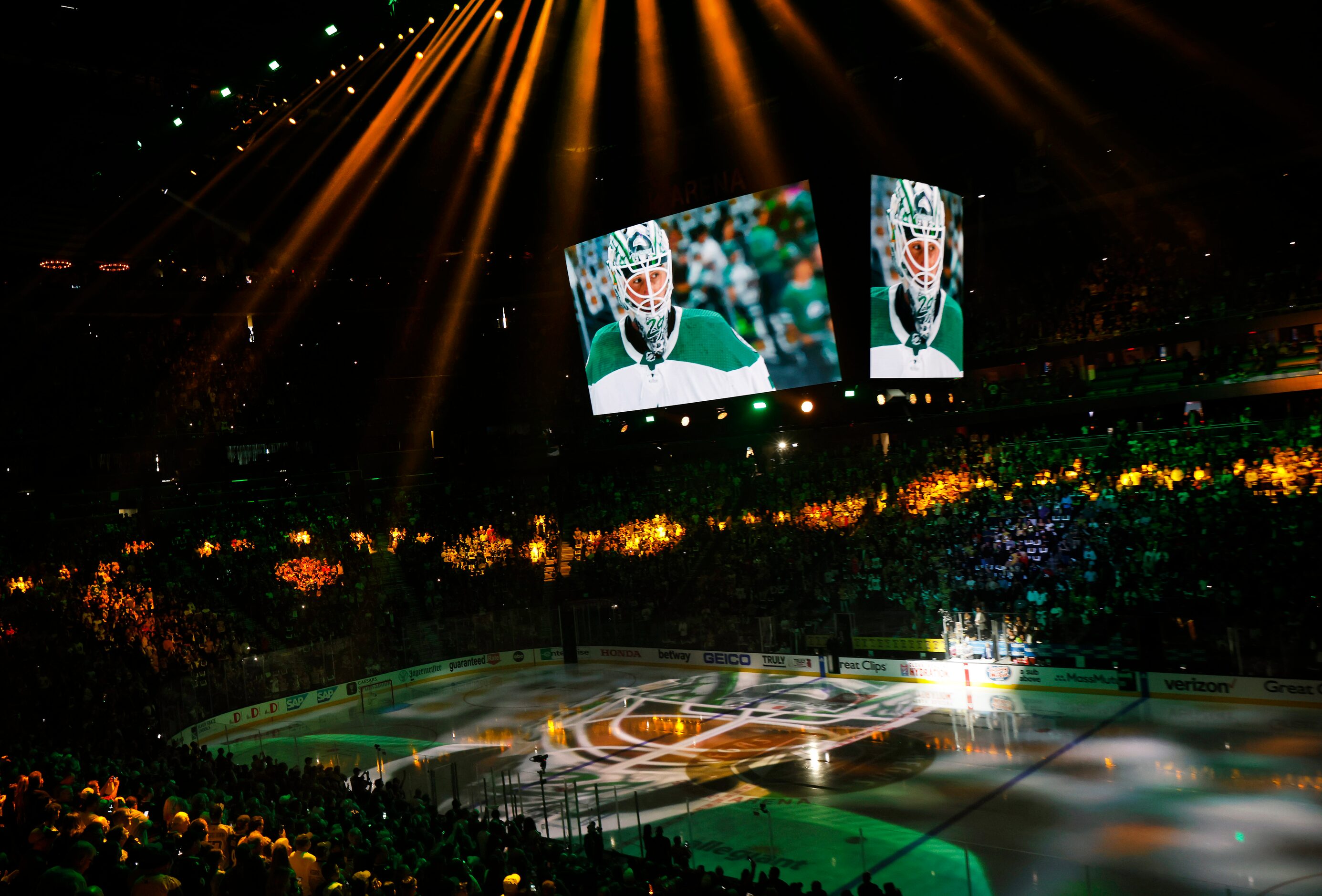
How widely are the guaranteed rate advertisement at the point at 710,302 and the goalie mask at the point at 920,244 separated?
187cm

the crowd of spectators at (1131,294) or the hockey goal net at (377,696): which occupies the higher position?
the crowd of spectators at (1131,294)

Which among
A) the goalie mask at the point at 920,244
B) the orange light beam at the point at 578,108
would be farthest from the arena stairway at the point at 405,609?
the goalie mask at the point at 920,244

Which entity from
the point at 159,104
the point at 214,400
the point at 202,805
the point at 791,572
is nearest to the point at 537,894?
the point at 202,805

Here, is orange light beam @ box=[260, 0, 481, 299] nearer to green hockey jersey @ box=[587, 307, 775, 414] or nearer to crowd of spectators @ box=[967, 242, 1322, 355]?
green hockey jersey @ box=[587, 307, 775, 414]

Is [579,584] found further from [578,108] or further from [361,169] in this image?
[578,108]

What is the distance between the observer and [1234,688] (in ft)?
61.0

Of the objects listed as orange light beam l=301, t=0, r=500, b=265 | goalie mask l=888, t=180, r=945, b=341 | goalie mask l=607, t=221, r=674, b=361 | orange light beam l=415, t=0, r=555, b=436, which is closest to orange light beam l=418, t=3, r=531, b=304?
orange light beam l=415, t=0, r=555, b=436

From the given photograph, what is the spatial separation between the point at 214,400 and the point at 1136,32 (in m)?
29.5

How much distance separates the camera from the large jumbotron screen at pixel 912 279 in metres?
19.1

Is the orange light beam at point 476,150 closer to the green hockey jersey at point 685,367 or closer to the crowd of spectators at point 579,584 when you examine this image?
the green hockey jersey at point 685,367

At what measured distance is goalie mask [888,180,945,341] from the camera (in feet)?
63.2

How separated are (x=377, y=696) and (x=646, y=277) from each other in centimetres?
1454

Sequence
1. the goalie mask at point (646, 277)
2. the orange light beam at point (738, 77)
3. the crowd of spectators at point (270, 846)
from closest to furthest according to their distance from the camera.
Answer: the crowd of spectators at point (270, 846) < the orange light beam at point (738, 77) < the goalie mask at point (646, 277)

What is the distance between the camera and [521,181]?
91.9 ft
